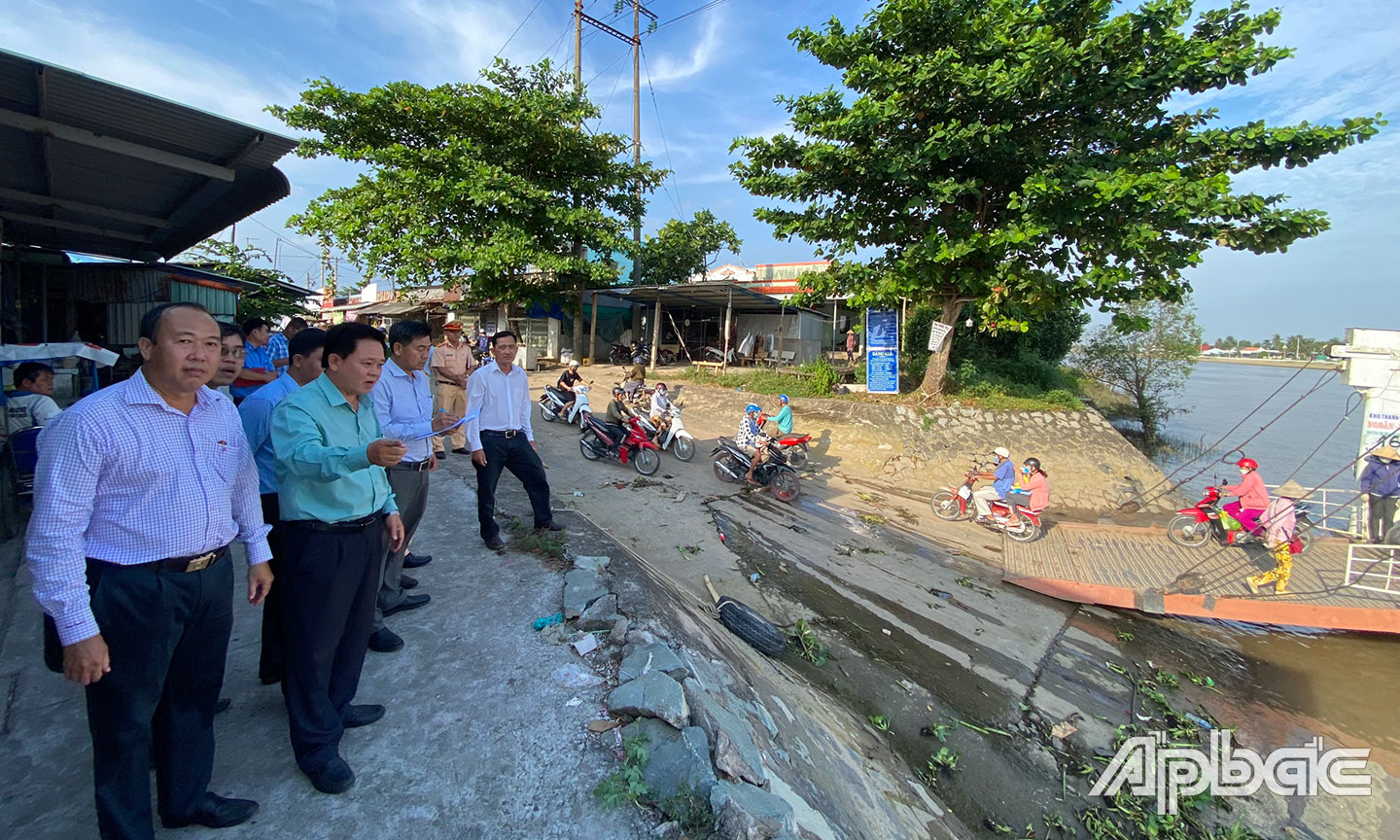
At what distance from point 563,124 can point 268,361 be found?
1246cm

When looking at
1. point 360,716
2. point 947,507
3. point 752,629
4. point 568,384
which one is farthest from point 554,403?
point 360,716

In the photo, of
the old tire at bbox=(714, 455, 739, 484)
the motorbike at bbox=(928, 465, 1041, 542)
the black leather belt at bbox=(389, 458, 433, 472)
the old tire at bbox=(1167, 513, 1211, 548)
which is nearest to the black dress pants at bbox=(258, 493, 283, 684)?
the black leather belt at bbox=(389, 458, 433, 472)

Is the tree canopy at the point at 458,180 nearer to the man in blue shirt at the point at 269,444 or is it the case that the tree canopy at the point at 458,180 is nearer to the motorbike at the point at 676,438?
the motorbike at the point at 676,438

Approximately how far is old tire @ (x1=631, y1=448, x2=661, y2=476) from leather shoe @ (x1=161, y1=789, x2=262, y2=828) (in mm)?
7088

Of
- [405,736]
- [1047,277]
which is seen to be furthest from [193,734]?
[1047,277]

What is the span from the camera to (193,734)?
1.86 metres

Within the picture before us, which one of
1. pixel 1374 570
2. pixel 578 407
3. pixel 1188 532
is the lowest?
pixel 1374 570

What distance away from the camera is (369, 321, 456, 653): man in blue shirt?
3.22 metres

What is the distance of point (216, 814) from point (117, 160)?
17.8 feet

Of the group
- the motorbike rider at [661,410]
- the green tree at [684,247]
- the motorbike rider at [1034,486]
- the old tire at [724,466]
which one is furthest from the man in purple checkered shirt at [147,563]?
the green tree at [684,247]

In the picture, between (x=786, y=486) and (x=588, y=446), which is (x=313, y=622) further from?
(x=588, y=446)

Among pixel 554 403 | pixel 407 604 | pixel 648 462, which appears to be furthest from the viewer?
pixel 554 403

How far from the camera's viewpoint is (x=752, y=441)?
935 centimetres

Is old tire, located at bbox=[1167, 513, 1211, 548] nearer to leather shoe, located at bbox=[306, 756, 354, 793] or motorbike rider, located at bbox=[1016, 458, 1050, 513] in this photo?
motorbike rider, located at bbox=[1016, 458, 1050, 513]
